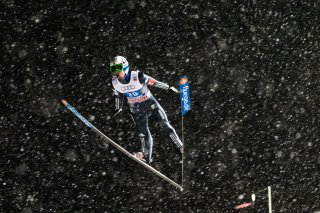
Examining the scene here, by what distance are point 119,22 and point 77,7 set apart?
7.1 inches

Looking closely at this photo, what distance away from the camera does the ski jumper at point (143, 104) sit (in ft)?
6.79

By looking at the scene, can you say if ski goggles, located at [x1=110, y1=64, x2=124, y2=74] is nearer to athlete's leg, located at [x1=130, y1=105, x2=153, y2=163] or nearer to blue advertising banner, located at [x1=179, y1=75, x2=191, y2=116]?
athlete's leg, located at [x1=130, y1=105, x2=153, y2=163]

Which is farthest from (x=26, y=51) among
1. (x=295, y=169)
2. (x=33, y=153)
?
(x=295, y=169)

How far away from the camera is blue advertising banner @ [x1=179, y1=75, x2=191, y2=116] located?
2.22 meters

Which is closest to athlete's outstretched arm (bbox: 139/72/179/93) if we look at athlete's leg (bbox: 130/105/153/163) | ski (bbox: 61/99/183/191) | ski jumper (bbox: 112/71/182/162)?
ski jumper (bbox: 112/71/182/162)

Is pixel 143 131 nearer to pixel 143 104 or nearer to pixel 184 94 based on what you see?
pixel 143 104

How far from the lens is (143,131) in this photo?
86.1 inches

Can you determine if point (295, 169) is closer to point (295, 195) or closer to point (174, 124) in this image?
point (295, 195)

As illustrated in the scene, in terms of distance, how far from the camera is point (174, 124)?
222 cm

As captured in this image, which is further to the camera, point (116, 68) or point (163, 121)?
point (163, 121)

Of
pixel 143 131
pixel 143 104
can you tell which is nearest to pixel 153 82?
pixel 143 104

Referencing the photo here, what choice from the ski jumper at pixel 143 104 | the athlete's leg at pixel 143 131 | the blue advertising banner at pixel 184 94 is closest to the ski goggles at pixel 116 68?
the ski jumper at pixel 143 104

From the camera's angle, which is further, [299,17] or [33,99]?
[299,17]

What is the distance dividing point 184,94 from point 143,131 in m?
0.24
